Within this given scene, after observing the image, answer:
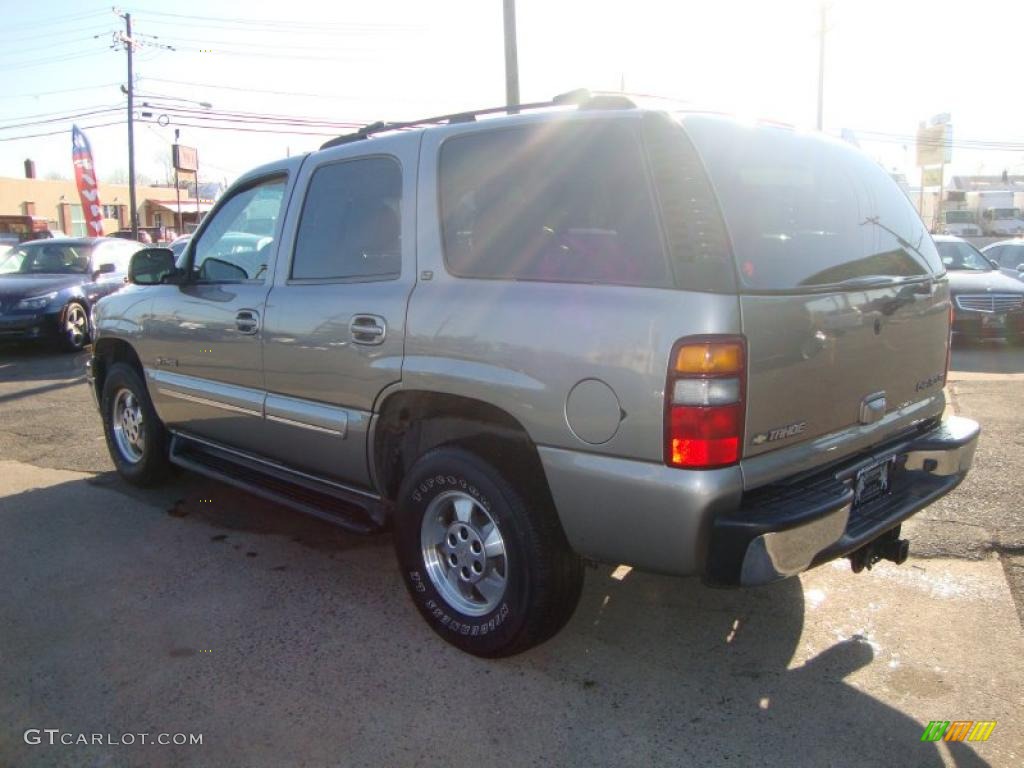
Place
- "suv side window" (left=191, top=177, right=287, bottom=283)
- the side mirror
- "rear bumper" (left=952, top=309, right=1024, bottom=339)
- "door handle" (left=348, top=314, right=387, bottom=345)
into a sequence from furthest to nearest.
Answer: "rear bumper" (left=952, top=309, right=1024, bottom=339) → the side mirror → "suv side window" (left=191, top=177, right=287, bottom=283) → "door handle" (left=348, top=314, right=387, bottom=345)

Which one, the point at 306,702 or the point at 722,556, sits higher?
the point at 722,556

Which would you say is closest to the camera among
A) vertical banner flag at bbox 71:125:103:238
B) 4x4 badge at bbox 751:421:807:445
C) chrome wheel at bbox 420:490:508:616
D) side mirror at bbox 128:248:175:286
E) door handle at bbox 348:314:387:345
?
4x4 badge at bbox 751:421:807:445

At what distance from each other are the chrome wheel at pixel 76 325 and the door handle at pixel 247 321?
9226 mm

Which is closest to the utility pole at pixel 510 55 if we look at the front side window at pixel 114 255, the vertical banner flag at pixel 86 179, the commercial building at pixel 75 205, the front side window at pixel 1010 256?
the front side window at pixel 114 255

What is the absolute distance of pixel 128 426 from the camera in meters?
5.56

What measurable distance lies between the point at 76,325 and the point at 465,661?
436 inches

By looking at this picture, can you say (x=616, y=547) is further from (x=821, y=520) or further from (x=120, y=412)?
(x=120, y=412)

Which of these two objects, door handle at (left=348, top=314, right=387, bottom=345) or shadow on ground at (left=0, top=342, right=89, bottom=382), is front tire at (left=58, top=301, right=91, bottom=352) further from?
door handle at (left=348, top=314, right=387, bottom=345)

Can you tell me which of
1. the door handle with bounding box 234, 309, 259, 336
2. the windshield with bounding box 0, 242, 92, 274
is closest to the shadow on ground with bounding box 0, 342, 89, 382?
the windshield with bounding box 0, 242, 92, 274

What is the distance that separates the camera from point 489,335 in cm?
292

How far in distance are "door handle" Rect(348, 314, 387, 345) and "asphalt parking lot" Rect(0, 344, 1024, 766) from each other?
4.11 ft

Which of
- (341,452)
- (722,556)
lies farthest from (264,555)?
(722,556)

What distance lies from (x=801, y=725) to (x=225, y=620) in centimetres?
242

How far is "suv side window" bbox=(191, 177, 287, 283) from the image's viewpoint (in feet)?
13.9
